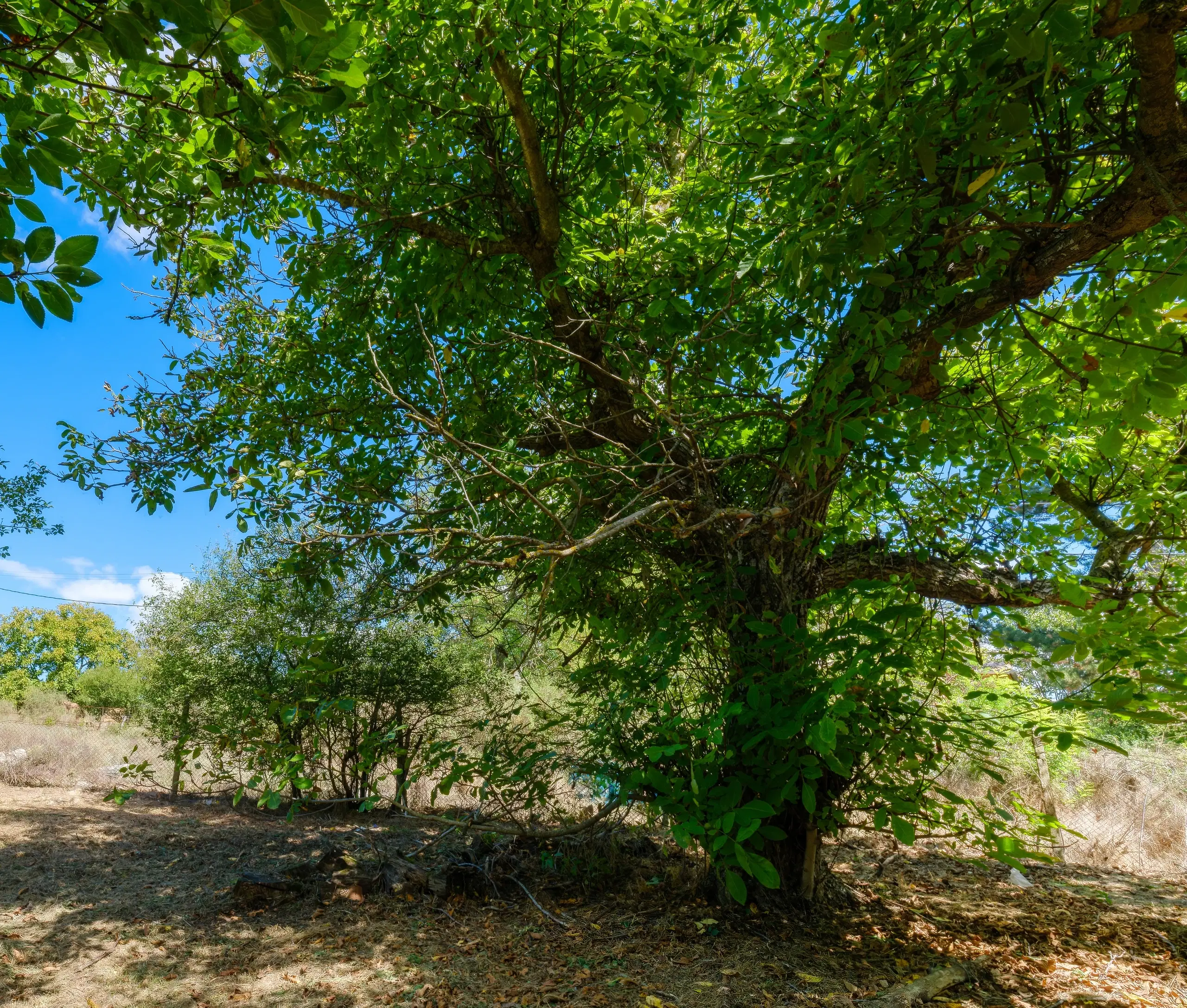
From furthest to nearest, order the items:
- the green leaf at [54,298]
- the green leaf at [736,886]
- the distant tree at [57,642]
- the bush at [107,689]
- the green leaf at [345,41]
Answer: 1. the distant tree at [57,642]
2. the bush at [107,689]
3. the green leaf at [736,886]
4. the green leaf at [345,41]
5. the green leaf at [54,298]

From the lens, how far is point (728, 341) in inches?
140

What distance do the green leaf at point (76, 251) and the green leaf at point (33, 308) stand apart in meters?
0.08

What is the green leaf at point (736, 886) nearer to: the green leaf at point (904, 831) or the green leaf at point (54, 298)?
the green leaf at point (904, 831)

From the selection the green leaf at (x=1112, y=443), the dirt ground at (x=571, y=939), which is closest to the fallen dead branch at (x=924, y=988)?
the dirt ground at (x=571, y=939)

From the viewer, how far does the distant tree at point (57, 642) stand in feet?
81.7

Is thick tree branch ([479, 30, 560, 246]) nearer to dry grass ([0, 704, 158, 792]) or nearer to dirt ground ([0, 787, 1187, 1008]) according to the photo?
dirt ground ([0, 787, 1187, 1008])

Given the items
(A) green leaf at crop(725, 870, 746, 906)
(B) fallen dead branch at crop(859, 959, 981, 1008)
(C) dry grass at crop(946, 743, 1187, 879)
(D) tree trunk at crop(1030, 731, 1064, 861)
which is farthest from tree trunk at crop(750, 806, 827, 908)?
(D) tree trunk at crop(1030, 731, 1064, 861)

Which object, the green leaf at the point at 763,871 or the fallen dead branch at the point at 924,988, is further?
the fallen dead branch at the point at 924,988

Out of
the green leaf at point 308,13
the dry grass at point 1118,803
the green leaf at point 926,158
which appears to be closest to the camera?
the green leaf at point 308,13

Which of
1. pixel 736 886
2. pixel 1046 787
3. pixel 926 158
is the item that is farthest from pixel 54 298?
pixel 1046 787

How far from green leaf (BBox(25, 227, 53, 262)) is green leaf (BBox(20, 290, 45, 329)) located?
0.19 feet

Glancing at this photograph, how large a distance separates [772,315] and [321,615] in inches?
293

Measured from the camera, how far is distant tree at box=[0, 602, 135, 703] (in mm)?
24906

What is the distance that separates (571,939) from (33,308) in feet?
14.9
